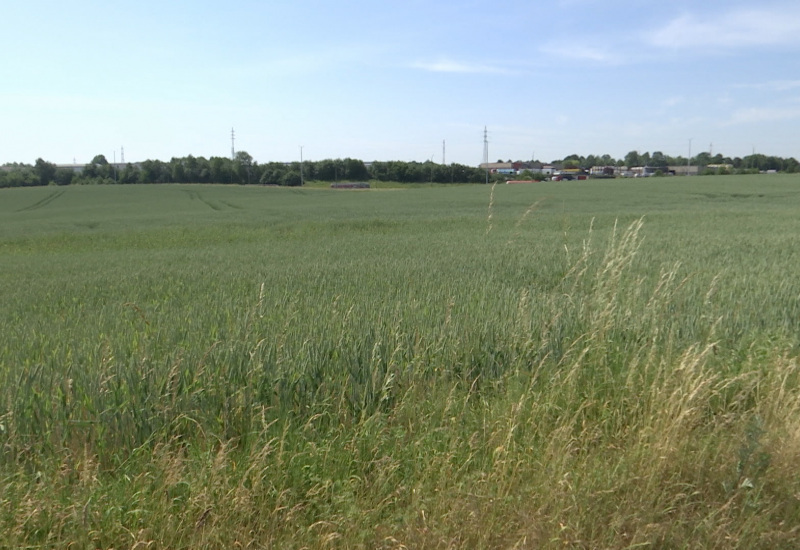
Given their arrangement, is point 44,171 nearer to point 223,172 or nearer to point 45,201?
point 223,172

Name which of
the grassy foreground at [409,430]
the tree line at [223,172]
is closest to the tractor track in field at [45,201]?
the tree line at [223,172]

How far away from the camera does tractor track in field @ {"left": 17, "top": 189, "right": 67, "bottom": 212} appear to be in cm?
6161

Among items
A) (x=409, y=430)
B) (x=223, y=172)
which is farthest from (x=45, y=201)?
(x=409, y=430)

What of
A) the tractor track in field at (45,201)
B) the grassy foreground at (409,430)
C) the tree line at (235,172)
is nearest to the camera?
the grassy foreground at (409,430)

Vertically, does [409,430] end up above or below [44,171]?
below

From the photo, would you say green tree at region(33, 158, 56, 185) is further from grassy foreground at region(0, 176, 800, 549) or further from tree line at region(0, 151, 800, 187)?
grassy foreground at region(0, 176, 800, 549)

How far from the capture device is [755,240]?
45.8 ft

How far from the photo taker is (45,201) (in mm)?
68938

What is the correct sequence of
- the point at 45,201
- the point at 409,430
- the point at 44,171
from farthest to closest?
the point at 44,171 < the point at 45,201 < the point at 409,430

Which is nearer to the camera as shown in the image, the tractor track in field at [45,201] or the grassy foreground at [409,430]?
the grassy foreground at [409,430]

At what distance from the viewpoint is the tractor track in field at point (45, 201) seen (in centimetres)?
6161

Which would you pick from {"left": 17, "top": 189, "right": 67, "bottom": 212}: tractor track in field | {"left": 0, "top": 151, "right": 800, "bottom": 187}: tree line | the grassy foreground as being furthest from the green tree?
the grassy foreground

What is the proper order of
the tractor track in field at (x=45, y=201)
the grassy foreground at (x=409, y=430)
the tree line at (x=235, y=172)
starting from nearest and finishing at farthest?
the grassy foreground at (x=409, y=430) < the tractor track in field at (x=45, y=201) < the tree line at (x=235, y=172)

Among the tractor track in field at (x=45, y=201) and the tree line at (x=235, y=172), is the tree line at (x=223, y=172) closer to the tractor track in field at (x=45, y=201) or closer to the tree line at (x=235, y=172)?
the tree line at (x=235, y=172)
